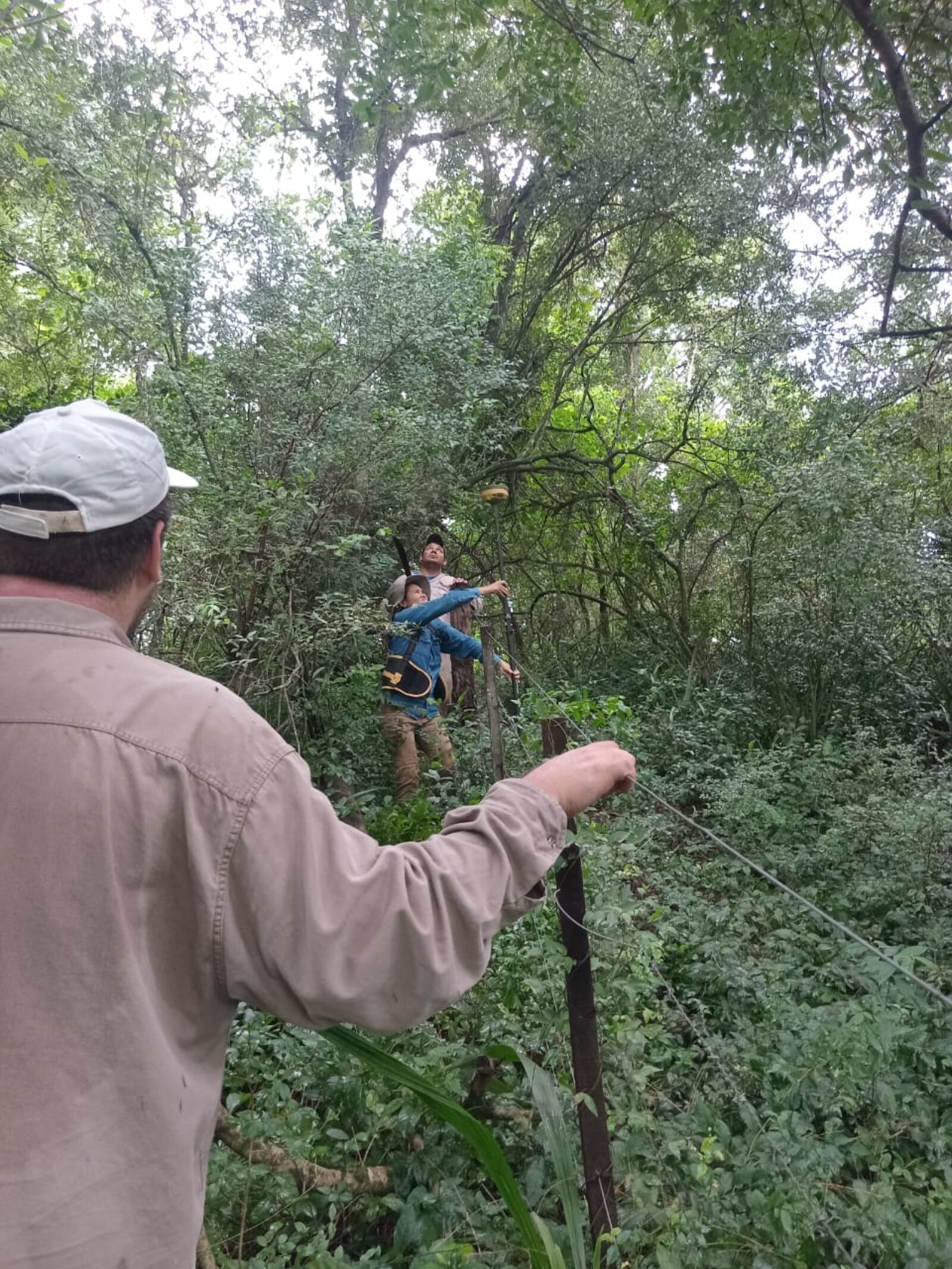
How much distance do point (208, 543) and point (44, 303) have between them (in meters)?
3.02

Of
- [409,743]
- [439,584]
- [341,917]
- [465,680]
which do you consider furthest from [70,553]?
[465,680]

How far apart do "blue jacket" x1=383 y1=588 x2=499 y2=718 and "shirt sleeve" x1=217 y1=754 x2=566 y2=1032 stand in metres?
4.50

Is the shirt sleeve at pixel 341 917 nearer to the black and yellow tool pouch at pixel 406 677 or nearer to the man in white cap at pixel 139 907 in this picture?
the man in white cap at pixel 139 907

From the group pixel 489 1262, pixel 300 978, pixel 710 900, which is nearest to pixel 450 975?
pixel 300 978

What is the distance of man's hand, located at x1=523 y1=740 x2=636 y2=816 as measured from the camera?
125 cm

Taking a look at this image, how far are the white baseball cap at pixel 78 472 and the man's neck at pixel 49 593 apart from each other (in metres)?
0.06

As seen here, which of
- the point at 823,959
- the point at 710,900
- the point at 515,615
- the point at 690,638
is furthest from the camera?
the point at 515,615

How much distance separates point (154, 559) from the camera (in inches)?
45.4

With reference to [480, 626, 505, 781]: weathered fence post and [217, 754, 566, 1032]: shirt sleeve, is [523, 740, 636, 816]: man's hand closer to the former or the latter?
[217, 754, 566, 1032]: shirt sleeve

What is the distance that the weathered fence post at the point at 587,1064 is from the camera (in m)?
2.05

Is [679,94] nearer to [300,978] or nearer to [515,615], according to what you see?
[300,978]

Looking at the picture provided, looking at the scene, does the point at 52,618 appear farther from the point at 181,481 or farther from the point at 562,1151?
the point at 562,1151

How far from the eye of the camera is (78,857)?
3.04 feet

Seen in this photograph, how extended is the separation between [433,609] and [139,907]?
4702 mm
